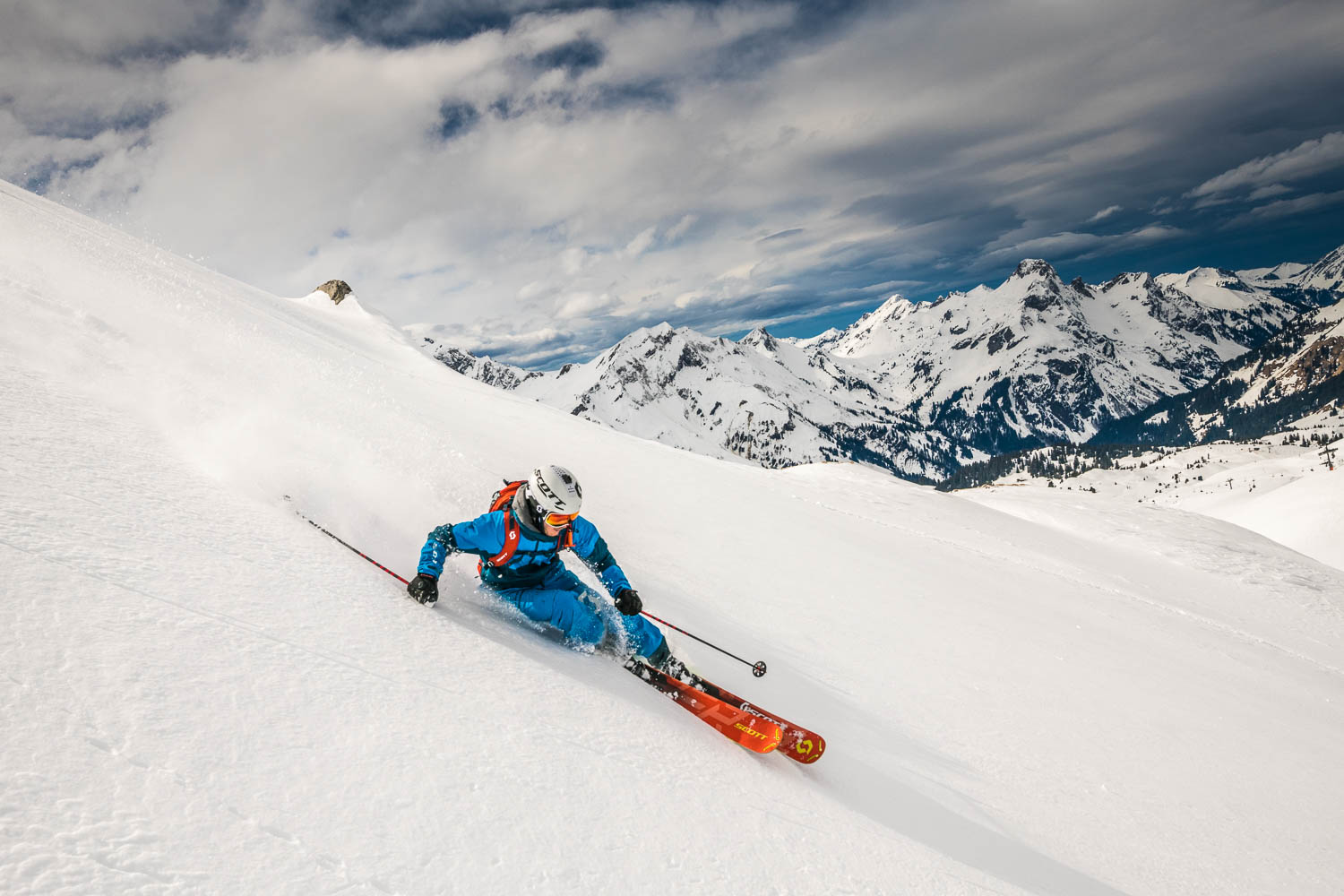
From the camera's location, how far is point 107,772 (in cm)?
256

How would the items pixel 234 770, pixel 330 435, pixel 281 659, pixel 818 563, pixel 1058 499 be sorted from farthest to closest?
1. pixel 1058 499
2. pixel 818 563
3. pixel 330 435
4. pixel 281 659
5. pixel 234 770

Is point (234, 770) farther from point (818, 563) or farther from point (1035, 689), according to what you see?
point (818, 563)

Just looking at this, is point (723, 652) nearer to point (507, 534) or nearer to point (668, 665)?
point (668, 665)

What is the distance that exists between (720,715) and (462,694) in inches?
112

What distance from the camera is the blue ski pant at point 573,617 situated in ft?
22.1

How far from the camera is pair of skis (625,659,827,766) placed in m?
5.77

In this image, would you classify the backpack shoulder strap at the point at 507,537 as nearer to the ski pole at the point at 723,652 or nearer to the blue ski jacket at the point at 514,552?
the blue ski jacket at the point at 514,552

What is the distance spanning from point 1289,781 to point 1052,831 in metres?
5.91

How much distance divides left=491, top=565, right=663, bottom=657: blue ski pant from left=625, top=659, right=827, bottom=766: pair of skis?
465 mm

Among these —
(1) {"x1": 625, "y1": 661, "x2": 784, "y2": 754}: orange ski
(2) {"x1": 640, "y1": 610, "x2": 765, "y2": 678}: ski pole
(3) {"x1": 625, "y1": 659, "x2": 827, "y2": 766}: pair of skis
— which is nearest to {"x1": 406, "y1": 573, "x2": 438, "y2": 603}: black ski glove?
(1) {"x1": 625, "y1": 661, "x2": 784, "y2": 754}: orange ski

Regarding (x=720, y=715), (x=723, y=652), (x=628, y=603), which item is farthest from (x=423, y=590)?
(x=723, y=652)

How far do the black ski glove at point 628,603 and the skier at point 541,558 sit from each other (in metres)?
0.01

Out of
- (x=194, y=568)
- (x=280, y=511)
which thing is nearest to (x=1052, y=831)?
(x=194, y=568)

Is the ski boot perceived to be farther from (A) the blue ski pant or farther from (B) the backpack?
(B) the backpack
